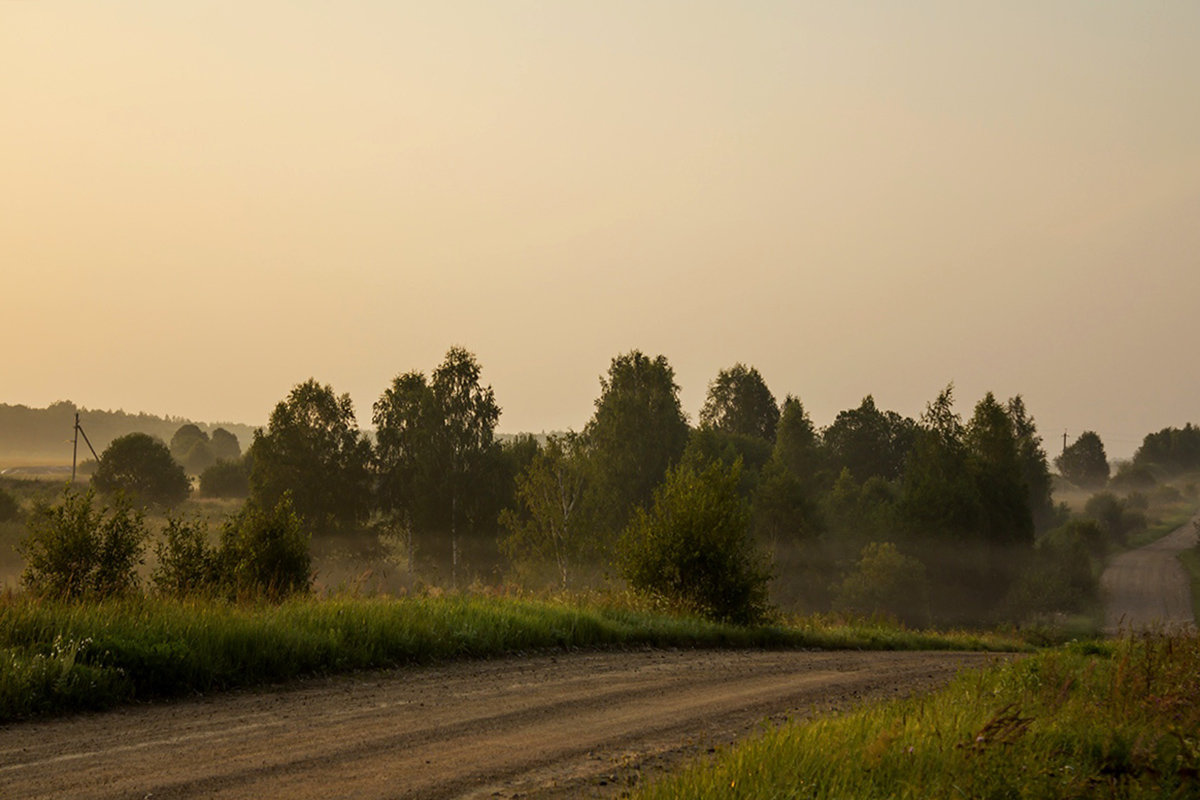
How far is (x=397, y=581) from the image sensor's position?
2758 inches

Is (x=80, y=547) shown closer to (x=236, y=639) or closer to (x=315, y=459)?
(x=236, y=639)

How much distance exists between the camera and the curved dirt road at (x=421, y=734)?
25.3 ft

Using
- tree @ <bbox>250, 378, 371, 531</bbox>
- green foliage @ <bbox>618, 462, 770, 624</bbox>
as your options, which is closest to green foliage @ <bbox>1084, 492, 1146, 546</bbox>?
tree @ <bbox>250, 378, 371, 531</bbox>

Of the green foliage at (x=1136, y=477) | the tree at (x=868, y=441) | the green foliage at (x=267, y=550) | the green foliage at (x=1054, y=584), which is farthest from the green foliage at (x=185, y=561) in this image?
the green foliage at (x=1136, y=477)

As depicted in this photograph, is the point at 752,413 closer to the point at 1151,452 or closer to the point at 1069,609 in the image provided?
the point at 1069,609

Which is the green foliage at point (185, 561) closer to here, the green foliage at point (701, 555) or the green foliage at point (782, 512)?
the green foliage at point (701, 555)

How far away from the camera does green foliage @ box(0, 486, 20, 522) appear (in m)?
77.7

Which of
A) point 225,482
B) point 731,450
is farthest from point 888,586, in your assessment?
point 225,482

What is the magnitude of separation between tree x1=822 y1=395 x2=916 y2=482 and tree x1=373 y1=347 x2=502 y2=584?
4899 cm

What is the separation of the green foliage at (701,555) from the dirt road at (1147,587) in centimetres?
5703

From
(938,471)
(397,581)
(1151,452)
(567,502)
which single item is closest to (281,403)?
(397,581)

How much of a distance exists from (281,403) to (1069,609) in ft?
217

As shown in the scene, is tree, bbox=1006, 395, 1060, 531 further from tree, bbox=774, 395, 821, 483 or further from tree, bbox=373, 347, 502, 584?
tree, bbox=373, 347, 502, 584

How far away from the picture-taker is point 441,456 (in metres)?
71.9
